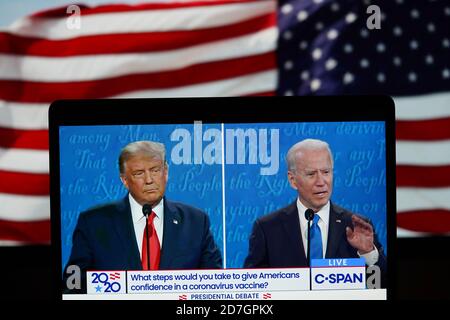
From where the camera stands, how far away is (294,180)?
4.33ft

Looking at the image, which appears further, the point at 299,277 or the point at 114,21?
the point at 114,21

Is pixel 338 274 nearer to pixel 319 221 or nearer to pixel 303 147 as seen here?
pixel 319 221

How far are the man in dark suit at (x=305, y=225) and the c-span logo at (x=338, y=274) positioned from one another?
0.01 meters

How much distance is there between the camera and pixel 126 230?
133cm

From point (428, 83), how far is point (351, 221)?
150 centimetres

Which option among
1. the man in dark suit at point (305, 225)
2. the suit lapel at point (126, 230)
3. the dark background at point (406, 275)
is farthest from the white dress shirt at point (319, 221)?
the dark background at point (406, 275)

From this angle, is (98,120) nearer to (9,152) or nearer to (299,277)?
(299,277)

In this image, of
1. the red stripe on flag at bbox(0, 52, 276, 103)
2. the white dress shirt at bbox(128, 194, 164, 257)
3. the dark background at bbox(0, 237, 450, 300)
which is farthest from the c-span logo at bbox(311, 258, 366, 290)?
the red stripe on flag at bbox(0, 52, 276, 103)

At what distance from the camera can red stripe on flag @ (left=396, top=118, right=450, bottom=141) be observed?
2.70 metres

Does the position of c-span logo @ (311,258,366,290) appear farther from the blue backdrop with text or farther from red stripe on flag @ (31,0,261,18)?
red stripe on flag @ (31,0,261,18)

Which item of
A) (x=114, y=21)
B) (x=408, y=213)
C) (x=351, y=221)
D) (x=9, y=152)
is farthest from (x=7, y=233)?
(x=351, y=221)

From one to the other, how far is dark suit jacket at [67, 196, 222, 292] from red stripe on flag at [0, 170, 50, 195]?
1.47m

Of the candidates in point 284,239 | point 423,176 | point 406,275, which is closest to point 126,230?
point 284,239
